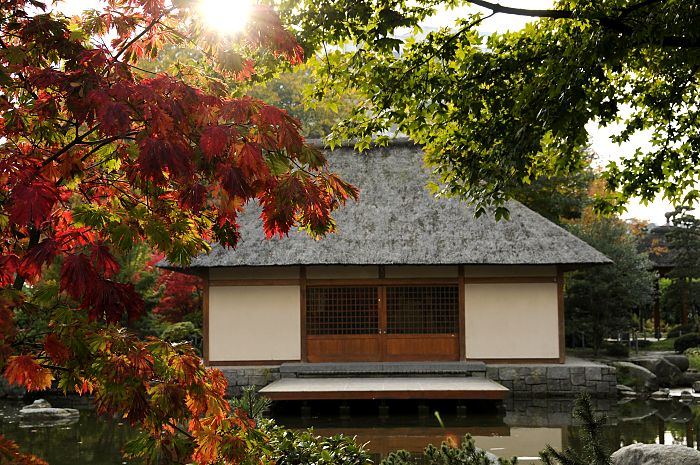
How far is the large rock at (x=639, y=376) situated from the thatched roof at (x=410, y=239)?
3062 mm

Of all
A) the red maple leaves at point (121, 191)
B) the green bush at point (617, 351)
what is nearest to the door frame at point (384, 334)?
the green bush at point (617, 351)

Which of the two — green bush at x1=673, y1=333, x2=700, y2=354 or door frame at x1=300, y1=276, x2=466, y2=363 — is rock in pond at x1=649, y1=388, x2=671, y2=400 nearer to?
door frame at x1=300, y1=276, x2=466, y2=363

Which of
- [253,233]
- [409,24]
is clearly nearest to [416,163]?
[253,233]

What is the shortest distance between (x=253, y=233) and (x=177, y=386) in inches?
544

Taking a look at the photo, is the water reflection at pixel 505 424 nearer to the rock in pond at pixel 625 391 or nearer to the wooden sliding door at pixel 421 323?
the rock in pond at pixel 625 391

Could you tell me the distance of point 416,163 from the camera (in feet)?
61.8

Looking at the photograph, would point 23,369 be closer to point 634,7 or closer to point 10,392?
point 634,7

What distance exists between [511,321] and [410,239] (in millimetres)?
2936

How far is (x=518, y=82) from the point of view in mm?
8883

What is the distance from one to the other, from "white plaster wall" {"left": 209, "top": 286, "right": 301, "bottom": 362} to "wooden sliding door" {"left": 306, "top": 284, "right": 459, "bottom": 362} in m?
0.42

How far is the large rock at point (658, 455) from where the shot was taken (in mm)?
5961

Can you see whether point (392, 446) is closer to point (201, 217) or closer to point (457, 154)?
point (457, 154)

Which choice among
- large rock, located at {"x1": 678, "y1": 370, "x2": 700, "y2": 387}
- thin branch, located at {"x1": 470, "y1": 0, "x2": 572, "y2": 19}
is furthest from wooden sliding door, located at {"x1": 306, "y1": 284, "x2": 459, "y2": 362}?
thin branch, located at {"x1": 470, "y1": 0, "x2": 572, "y2": 19}

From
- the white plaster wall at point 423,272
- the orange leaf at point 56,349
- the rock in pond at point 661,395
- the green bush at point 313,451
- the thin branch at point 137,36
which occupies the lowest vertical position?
the rock in pond at point 661,395
